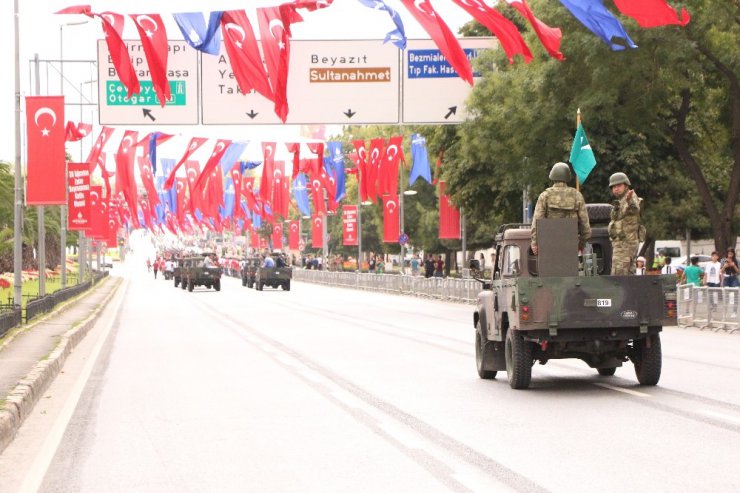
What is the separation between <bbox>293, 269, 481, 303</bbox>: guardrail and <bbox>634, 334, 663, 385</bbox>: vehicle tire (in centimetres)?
2443

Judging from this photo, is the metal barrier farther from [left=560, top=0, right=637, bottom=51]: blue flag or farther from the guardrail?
[left=560, top=0, right=637, bottom=51]: blue flag

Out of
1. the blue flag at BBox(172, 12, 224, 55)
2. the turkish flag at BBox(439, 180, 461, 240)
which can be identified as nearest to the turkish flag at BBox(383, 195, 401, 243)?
the turkish flag at BBox(439, 180, 461, 240)

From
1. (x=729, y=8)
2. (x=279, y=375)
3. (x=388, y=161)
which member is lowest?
(x=279, y=375)

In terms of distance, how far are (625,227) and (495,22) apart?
703cm

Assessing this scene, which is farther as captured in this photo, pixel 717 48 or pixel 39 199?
pixel 717 48

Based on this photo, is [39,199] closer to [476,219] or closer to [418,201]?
[476,219]

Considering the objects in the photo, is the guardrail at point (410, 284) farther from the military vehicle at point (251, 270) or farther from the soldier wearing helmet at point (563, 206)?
the soldier wearing helmet at point (563, 206)

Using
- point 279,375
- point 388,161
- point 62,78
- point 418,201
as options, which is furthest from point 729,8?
point 418,201

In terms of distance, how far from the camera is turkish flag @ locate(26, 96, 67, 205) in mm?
29266

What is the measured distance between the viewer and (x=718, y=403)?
1275 centimetres

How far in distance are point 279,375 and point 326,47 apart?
23.2 metres

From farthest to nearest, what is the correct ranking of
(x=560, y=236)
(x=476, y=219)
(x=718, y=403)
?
(x=476, y=219)
(x=560, y=236)
(x=718, y=403)

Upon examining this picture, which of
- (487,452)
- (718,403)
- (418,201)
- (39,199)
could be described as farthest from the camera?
(418,201)

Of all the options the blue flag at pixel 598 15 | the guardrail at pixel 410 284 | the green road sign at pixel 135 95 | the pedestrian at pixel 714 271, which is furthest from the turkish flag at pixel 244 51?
the guardrail at pixel 410 284
